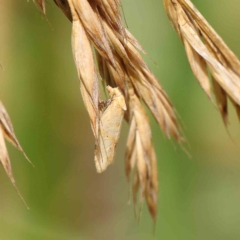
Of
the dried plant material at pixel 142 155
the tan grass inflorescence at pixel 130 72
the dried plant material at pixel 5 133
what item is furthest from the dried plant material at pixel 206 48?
the dried plant material at pixel 5 133

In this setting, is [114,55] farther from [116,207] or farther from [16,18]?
[116,207]

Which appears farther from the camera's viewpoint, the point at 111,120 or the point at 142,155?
the point at 142,155

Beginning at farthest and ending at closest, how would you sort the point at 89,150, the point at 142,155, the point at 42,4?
the point at 89,150 < the point at 142,155 < the point at 42,4

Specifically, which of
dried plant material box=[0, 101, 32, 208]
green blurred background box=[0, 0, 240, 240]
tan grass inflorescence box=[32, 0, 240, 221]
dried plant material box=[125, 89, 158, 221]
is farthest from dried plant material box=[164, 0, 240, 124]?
Answer: green blurred background box=[0, 0, 240, 240]

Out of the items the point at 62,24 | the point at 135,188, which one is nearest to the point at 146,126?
the point at 135,188

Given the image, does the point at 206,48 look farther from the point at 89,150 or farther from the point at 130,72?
the point at 89,150

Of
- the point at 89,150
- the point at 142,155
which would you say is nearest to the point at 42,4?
the point at 142,155

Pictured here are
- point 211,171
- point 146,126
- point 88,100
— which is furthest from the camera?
point 211,171

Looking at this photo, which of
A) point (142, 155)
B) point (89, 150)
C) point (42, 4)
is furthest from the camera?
point (89, 150)
